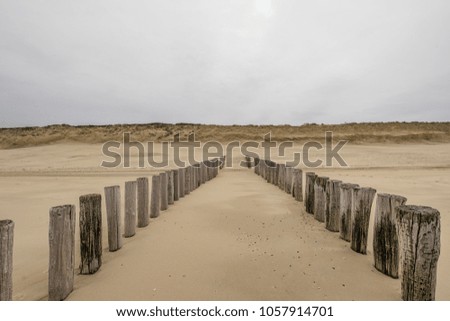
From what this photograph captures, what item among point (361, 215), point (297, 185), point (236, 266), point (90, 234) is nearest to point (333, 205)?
point (361, 215)

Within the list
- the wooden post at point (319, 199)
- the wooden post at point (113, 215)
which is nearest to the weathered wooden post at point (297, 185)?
the wooden post at point (319, 199)

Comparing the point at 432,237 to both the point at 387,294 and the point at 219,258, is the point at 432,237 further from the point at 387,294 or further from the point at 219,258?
the point at 219,258

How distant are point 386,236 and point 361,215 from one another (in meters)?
0.54

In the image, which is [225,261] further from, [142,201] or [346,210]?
[142,201]

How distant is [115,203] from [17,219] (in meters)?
3.32

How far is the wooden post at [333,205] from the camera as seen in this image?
14.9 feet

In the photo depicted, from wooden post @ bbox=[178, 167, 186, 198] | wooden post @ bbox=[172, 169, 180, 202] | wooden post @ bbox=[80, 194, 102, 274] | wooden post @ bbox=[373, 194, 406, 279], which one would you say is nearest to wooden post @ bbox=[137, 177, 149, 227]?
wooden post @ bbox=[80, 194, 102, 274]

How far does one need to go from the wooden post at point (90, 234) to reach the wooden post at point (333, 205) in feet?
11.2

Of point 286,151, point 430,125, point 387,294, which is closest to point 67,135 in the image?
point 286,151

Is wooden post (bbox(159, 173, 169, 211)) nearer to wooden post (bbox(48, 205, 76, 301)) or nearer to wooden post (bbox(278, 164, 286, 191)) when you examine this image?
wooden post (bbox(48, 205, 76, 301))

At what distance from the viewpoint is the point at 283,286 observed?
285cm

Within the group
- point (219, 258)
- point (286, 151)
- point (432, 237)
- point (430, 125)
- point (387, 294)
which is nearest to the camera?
point (432, 237)

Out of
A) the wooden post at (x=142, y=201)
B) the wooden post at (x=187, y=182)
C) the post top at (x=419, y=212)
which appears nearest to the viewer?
the post top at (x=419, y=212)

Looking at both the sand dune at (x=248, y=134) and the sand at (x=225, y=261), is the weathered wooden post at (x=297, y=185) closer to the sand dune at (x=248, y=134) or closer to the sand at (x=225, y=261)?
the sand at (x=225, y=261)
